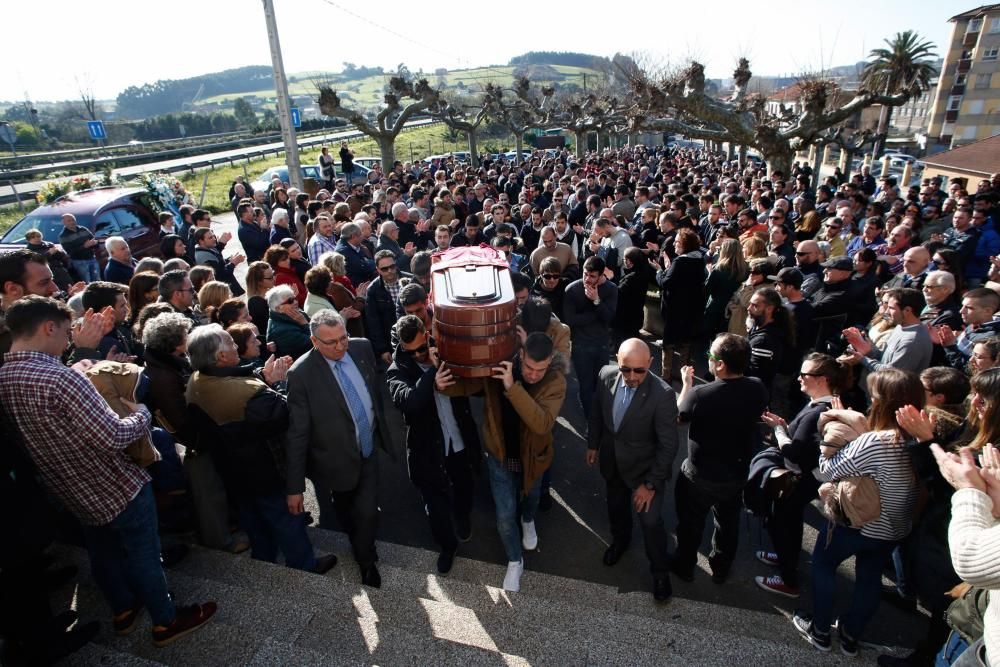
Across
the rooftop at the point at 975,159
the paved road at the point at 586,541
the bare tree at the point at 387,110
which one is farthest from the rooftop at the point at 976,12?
the paved road at the point at 586,541

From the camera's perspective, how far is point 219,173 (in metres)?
28.2

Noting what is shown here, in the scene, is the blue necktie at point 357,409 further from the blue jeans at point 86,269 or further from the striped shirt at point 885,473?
the blue jeans at point 86,269

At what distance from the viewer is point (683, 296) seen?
6.00 metres

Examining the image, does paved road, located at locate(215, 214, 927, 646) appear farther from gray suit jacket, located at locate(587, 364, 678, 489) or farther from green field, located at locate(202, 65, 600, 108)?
green field, located at locate(202, 65, 600, 108)

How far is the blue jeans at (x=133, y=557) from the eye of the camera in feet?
9.12

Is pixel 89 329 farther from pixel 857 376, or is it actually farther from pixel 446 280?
pixel 857 376

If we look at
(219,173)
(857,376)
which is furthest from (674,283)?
(219,173)

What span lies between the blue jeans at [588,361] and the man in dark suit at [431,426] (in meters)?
1.73

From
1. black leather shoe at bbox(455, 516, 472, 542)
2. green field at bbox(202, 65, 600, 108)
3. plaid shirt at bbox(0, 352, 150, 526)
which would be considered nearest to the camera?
plaid shirt at bbox(0, 352, 150, 526)

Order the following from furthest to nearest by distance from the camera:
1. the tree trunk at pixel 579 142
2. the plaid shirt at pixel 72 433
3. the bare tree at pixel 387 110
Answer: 1. the tree trunk at pixel 579 142
2. the bare tree at pixel 387 110
3. the plaid shirt at pixel 72 433

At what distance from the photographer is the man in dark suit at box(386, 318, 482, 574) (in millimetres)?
Answer: 3430

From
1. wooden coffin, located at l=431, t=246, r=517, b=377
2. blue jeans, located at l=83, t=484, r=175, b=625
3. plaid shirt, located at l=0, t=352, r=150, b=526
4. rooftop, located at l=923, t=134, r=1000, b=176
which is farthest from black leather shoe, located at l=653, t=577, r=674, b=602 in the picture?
rooftop, located at l=923, t=134, r=1000, b=176

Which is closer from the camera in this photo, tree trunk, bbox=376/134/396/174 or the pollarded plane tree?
the pollarded plane tree

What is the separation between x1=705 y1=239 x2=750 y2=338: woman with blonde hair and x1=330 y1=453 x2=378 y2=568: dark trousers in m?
4.23
